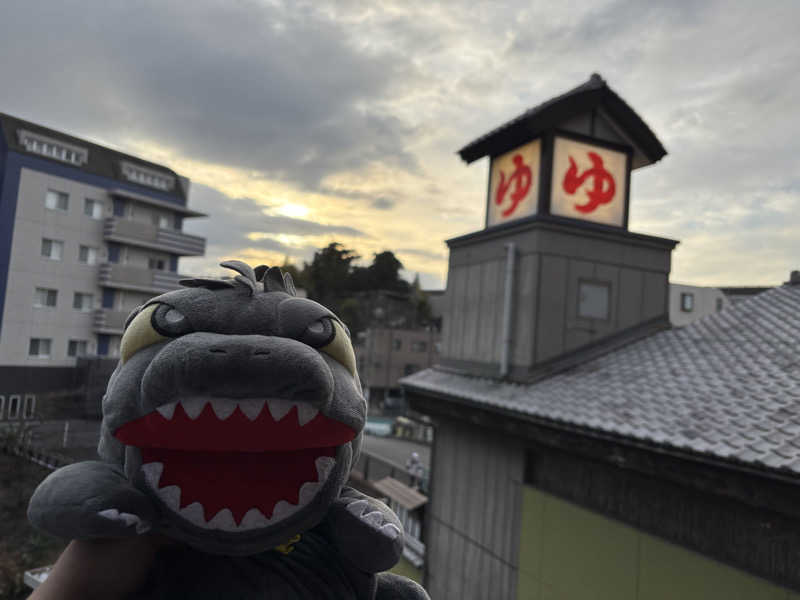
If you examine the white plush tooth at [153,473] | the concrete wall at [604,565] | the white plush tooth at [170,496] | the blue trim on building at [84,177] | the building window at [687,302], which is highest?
the blue trim on building at [84,177]

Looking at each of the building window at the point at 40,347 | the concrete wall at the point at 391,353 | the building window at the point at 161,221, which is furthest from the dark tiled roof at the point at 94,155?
the concrete wall at the point at 391,353

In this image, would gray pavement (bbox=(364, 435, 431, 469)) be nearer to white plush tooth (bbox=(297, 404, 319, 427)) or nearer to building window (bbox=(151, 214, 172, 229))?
building window (bbox=(151, 214, 172, 229))

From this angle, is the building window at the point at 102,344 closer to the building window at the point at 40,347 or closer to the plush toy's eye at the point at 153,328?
the building window at the point at 40,347

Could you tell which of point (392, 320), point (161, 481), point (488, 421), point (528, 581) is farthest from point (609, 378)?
point (392, 320)

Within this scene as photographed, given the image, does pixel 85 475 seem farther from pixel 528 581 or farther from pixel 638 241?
pixel 638 241

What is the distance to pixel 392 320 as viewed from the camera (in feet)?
150

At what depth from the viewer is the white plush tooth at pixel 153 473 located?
7.13 ft

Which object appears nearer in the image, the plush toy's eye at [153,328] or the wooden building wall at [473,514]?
the plush toy's eye at [153,328]

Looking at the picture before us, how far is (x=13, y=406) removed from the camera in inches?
682

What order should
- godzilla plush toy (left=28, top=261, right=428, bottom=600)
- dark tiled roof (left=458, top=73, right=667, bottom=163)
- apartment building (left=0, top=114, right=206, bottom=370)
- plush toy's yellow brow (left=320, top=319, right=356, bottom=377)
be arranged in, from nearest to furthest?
1. godzilla plush toy (left=28, top=261, right=428, bottom=600)
2. plush toy's yellow brow (left=320, top=319, right=356, bottom=377)
3. dark tiled roof (left=458, top=73, right=667, bottom=163)
4. apartment building (left=0, top=114, right=206, bottom=370)

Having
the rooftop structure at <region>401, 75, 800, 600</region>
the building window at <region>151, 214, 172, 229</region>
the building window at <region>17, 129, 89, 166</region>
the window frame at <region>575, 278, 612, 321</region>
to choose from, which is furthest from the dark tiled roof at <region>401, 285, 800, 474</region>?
the building window at <region>151, 214, 172, 229</region>

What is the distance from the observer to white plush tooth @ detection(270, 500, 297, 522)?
2.20 metres

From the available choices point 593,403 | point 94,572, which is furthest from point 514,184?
point 94,572

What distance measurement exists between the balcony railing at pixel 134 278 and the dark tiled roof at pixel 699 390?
16.5 meters
